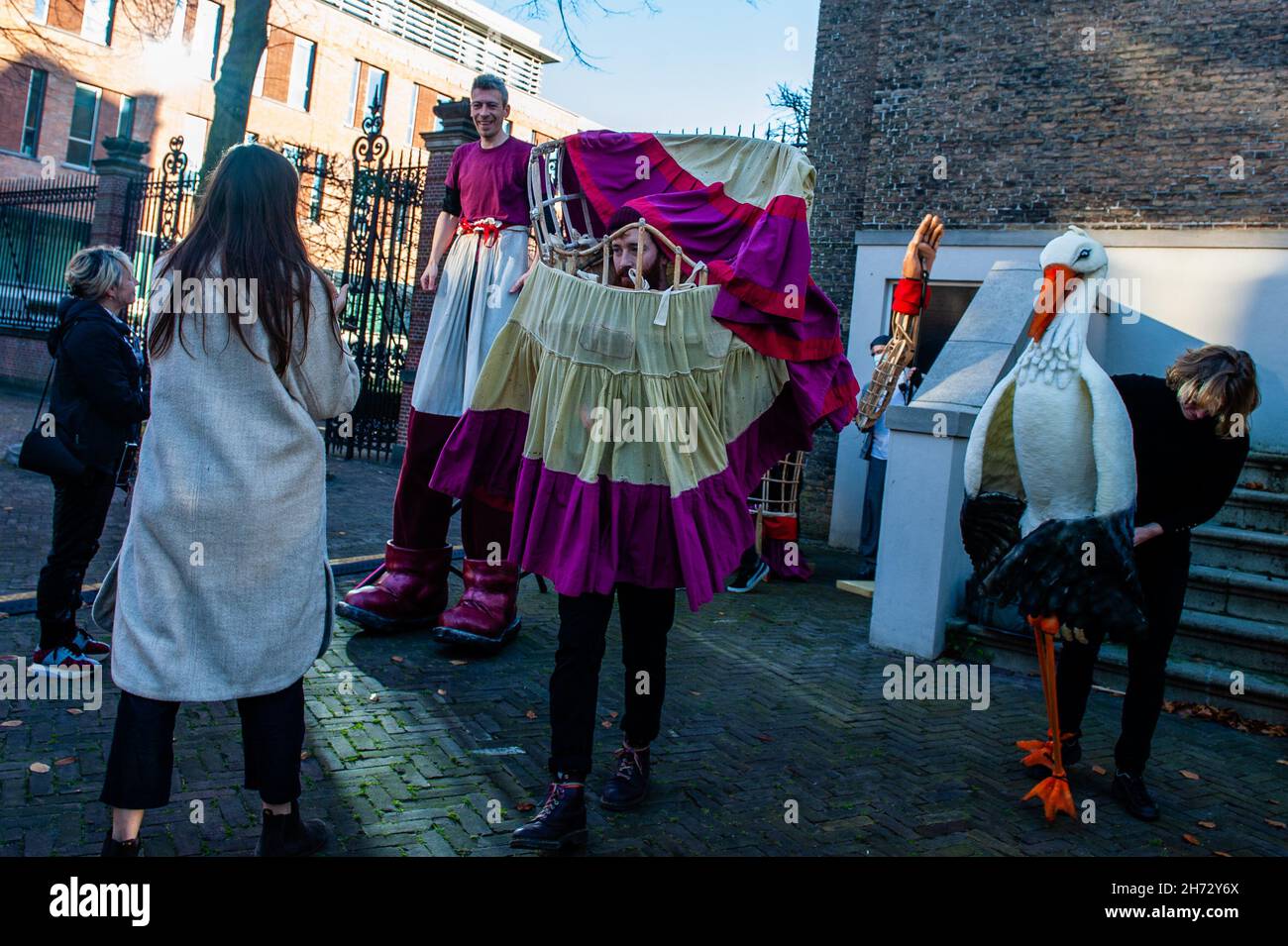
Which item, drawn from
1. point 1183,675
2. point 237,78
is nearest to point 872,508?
point 1183,675

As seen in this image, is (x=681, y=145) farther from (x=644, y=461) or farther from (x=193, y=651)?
(x=193, y=651)

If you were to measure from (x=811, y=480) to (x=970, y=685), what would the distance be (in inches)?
241

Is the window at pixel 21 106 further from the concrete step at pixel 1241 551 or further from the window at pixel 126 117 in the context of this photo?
the concrete step at pixel 1241 551

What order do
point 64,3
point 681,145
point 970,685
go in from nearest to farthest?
1. point 681,145
2. point 970,685
3. point 64,3

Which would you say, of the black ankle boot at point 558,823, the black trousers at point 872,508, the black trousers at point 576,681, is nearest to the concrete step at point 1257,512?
the black trousers at point 872,508

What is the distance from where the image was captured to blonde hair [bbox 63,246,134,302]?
4.39m

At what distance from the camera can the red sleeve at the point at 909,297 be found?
4605 millimetres

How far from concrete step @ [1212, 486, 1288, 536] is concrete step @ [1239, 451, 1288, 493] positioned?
0.34 metres

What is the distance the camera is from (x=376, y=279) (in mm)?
12445

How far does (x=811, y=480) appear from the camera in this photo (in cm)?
1161

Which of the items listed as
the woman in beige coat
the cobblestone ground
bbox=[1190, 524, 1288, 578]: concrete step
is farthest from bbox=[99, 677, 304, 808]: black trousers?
bbox=[1190, 524, 1288, 578]: concrete step

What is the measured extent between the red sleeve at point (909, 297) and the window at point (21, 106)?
104ft
